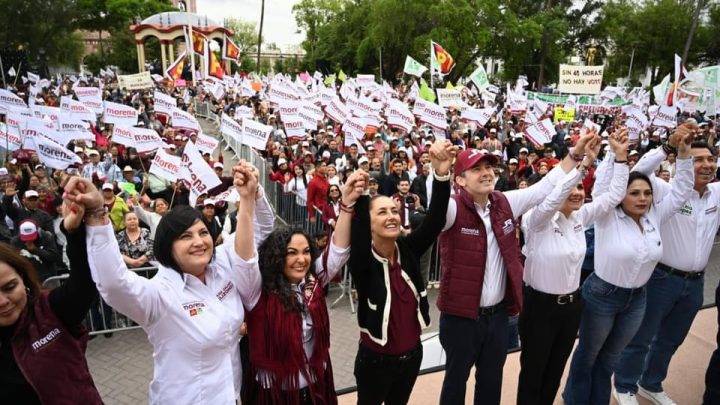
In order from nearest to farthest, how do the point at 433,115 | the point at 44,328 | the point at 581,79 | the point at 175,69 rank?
the point at 44,328, the point at 433,115, the point at 175,69, the point at 581,79

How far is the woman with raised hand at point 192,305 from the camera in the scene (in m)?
2.19

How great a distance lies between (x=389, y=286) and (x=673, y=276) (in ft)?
8.16

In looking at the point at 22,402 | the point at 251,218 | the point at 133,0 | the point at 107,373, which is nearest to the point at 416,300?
the point at 251,218

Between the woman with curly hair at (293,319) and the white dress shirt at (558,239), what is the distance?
1.36 metres

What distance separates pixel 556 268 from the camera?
320cm

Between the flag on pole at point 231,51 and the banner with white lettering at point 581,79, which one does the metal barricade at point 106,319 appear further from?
the banner with white lettering at point 581,79

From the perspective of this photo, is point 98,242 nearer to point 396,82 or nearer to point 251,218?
point 251,218

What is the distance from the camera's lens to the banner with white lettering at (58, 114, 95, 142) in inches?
373

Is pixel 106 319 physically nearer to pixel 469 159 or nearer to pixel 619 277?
pixel 469 159

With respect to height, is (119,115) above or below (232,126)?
above

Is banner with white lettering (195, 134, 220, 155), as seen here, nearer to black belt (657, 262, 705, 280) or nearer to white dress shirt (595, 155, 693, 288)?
white dress shirt (595, 155, 693, 288)

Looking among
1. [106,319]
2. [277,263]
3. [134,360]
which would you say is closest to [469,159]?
[277,263]

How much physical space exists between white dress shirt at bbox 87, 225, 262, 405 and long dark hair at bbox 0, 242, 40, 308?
1.17 ft

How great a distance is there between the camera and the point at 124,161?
34.5 ft
